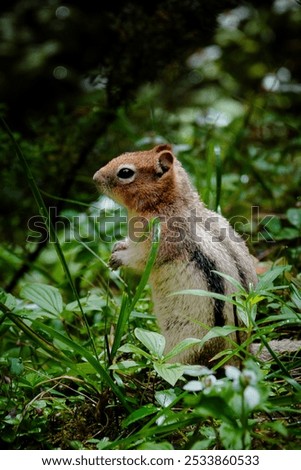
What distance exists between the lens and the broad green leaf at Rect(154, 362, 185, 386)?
1.79 m

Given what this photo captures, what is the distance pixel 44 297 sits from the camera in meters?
2.34

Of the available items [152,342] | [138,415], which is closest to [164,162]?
[152,342]

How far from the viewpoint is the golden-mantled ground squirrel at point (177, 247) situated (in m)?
2.28

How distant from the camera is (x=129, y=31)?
3707mm

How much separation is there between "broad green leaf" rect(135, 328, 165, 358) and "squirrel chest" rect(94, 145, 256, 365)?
191 millimetres

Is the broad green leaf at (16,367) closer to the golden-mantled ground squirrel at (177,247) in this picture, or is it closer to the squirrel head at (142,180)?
the golden-mantled ground squirrel at (177,247)

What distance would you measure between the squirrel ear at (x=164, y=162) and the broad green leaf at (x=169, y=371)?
1.16 m

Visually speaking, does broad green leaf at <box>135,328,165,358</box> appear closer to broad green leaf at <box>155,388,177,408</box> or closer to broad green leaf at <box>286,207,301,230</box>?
broad green leaf at <box>155,388,177,408</box>

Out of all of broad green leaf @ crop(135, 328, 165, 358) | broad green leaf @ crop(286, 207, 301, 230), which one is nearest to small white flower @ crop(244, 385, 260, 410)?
broad green leaf @ crop(135, 328, 165, 358)

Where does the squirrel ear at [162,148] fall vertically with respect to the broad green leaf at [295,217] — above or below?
above

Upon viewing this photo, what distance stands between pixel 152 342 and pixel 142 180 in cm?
108

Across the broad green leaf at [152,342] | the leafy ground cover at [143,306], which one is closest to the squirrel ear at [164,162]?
the leafy ground cover at [143,306]

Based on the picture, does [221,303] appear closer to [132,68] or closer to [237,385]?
[237,385]

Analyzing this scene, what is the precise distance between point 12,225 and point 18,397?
7.03 ft
